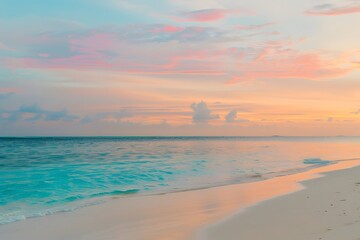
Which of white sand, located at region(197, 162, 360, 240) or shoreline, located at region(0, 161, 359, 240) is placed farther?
shoreline, located at region(0, 161, 359, 240)

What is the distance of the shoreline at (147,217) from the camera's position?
377 inches

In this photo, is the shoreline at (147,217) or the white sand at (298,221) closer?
the white sand at (298,221)

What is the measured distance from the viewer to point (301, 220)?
384 inches

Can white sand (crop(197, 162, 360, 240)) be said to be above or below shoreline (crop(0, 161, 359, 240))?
above

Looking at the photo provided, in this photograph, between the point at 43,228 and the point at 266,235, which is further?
the point at 43,228

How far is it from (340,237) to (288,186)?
10299mm

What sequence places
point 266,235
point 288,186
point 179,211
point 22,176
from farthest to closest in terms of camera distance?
point 22,176
point 288,186
point 179,211
point 266,235

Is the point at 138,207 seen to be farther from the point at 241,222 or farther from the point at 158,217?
the point at 241,222

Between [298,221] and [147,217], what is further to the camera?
[147,217]

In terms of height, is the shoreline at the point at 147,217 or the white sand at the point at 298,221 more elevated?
the white sand at the point at 298,221

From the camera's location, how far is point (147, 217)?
1142cm

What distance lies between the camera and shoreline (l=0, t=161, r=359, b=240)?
9.59 m

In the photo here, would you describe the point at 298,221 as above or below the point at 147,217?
above

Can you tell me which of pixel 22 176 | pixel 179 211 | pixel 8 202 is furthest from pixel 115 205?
pixel 22 176
